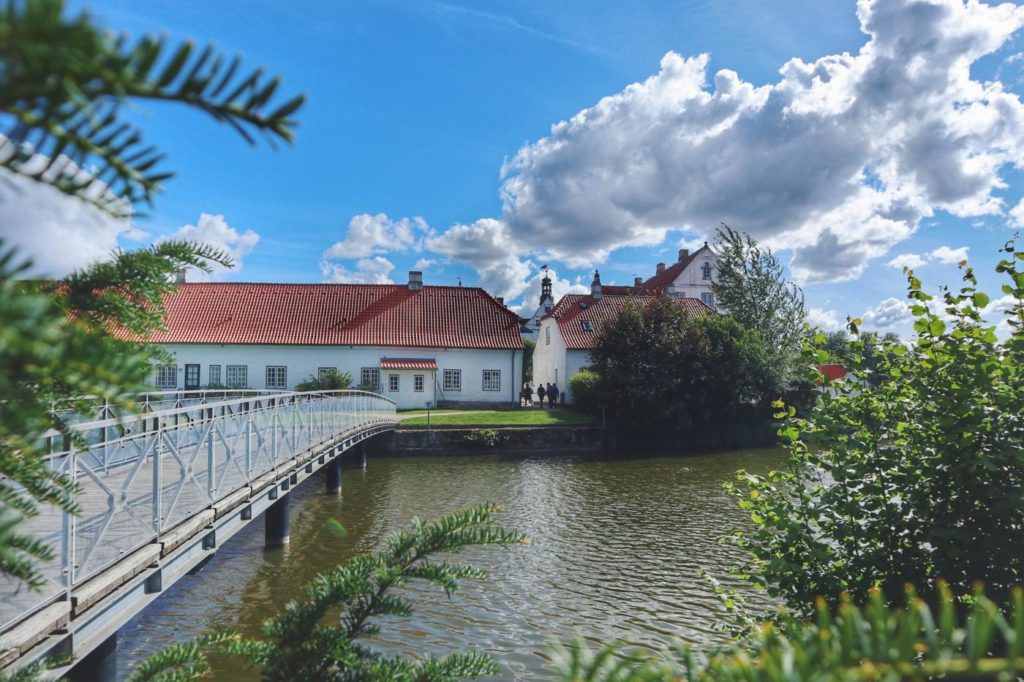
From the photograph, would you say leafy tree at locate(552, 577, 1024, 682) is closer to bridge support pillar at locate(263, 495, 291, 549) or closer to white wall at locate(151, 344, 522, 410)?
bridge support pillar at locate(263, 495, 291, 549)

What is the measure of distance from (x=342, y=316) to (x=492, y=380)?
926 cm

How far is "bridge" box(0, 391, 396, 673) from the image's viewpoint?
15.7 feet

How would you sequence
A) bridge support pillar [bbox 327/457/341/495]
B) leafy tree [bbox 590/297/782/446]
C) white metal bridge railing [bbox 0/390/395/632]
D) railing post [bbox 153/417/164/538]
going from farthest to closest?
leafy tree [bbox 590/297/782/446] < bridge support pillar [bbox 327/457/341/495] < railing post [bbox 153/417/164/538] < white metal bridge railing [bbox 0/390/395/632]

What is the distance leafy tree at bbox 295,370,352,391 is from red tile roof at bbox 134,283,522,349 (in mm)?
2201

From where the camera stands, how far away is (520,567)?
12.4 m

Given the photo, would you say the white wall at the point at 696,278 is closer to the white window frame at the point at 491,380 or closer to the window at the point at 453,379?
the white window frame at the point at 491,380

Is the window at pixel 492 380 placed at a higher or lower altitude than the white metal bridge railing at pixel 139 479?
higher

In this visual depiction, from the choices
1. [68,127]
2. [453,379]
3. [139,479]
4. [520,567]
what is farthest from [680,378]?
[68,127]

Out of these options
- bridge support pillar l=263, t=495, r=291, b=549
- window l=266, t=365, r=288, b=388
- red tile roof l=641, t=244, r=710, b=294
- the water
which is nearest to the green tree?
the water

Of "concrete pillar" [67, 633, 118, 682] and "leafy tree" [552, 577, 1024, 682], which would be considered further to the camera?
"concrete pillar" [67, 633, 118, 682]

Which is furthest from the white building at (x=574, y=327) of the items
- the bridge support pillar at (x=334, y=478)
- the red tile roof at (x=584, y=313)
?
the bridge support pillar at (x=334, y=478)

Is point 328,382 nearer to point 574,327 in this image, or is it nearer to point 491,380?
point 491,380

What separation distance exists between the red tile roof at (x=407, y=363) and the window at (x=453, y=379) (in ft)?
3.47

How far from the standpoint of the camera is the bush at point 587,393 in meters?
31.4
